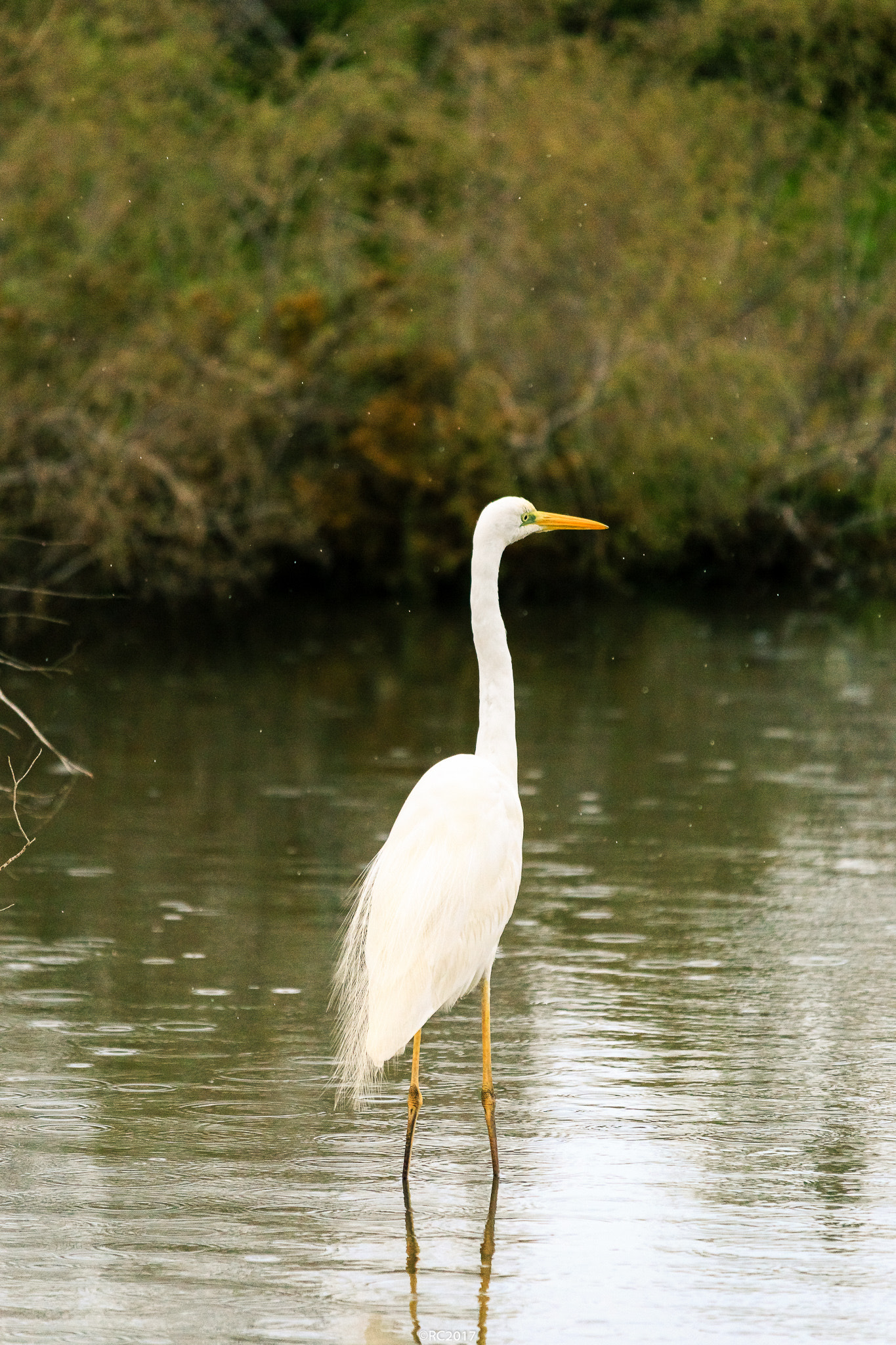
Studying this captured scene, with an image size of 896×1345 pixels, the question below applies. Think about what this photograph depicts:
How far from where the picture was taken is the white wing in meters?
6.26

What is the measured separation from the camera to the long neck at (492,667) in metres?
6.71

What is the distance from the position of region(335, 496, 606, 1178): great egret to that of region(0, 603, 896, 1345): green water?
455mm

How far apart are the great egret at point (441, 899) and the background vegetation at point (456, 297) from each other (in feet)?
71.6

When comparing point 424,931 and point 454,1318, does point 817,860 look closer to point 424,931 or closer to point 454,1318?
point 424,931

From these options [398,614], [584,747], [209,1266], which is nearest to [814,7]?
[398,614]

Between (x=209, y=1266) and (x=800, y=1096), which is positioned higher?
(x=209, y=1266)

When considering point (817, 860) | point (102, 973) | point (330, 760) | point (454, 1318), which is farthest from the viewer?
point (330, 760)

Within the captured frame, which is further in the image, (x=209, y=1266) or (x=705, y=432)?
(x=705, y=432)

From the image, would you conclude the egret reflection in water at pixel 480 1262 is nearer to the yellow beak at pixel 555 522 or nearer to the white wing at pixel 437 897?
the white wing at pixel 437 897

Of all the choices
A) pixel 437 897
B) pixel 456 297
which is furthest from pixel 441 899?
pixel 456 297

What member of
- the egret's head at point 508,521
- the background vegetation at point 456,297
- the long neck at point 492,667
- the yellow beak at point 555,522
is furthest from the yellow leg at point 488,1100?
the background vegetation at point 456,297

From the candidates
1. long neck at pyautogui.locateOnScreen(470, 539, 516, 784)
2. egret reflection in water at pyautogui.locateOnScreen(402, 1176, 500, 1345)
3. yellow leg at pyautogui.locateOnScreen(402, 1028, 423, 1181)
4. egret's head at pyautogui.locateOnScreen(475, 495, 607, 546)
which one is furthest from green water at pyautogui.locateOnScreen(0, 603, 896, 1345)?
egret's head at pyautogui.locateOnScreen(475, 495, 607, 546)

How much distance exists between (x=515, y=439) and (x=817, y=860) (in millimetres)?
21833

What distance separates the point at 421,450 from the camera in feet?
111
